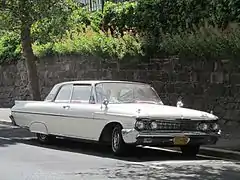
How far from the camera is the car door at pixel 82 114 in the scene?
1149 centimetres

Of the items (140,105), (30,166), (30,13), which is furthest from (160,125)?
(30,13)

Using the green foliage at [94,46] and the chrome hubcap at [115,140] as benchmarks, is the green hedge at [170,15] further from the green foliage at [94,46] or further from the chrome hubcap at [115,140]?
the chrome hubcap at [115,140]

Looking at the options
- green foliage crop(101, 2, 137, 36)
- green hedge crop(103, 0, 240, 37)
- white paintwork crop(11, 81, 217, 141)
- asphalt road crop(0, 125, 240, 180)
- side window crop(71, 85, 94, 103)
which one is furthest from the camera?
green foliage crop(101, 2, 137, 36)

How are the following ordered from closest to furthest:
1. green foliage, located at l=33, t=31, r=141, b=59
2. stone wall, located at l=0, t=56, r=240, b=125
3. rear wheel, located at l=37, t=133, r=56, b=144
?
1. rear wheel, located at l=37, t=133, r=56, b=144
2. stone wall, located at l=0, t=56, r=240, b=125
3. green foliage, located at l=33, t=31, r=141, b=59

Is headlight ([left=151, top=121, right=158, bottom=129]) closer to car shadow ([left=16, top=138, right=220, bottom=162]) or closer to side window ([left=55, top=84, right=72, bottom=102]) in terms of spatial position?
car shadow ([left=16, top=138, right=220, bottom=162])

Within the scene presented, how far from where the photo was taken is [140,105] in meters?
11.4

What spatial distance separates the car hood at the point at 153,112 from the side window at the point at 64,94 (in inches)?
61.5

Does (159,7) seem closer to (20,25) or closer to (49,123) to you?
(20,25)

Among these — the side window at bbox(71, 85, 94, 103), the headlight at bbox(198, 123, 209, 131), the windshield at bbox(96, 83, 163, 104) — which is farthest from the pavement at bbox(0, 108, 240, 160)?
the side window at bbox(71, 85, 94, 103)

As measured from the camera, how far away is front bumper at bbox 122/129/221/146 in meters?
10.5

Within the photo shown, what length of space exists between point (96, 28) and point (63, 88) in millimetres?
9008

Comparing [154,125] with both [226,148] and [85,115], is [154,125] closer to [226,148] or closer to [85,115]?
[85,115]

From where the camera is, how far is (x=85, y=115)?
11.6m

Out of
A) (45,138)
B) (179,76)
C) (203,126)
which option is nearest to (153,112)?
(203,126)
